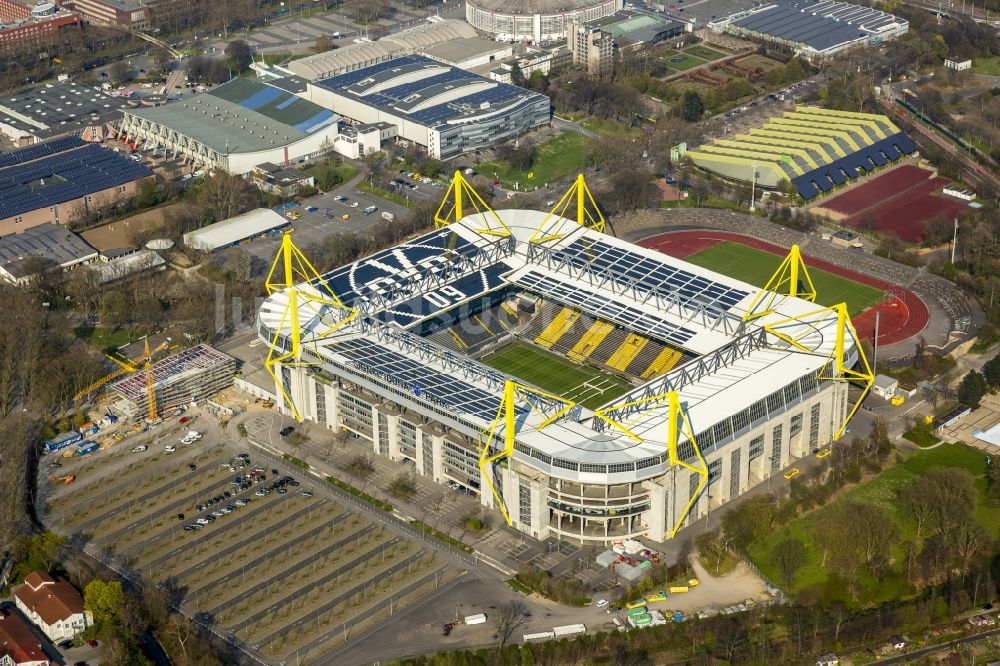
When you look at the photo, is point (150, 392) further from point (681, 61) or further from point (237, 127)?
point (681, 61)

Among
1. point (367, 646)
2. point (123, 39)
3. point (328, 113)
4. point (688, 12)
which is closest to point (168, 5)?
point (123, 39)

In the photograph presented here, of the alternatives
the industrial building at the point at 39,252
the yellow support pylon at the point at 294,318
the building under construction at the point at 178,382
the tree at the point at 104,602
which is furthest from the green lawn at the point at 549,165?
the tree at the point at 104,602

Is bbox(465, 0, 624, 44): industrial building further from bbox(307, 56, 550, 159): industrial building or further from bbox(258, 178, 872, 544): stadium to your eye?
bbox(258, 178, 872, 544): stadium

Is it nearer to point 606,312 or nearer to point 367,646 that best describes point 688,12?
point 606,312

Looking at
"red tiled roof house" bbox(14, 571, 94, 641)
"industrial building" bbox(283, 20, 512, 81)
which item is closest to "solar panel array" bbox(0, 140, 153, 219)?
"industrial building" bbox(283, 20, 512, 81)

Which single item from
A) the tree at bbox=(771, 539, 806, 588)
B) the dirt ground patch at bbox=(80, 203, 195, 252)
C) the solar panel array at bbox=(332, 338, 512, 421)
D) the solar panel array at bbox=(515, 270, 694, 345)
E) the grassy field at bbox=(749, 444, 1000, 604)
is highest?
the solar panel array at bbox=(332, 338, 512, 421)

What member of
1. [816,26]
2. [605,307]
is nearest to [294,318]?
[605,307]

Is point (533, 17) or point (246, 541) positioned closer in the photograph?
point (246, 541)
